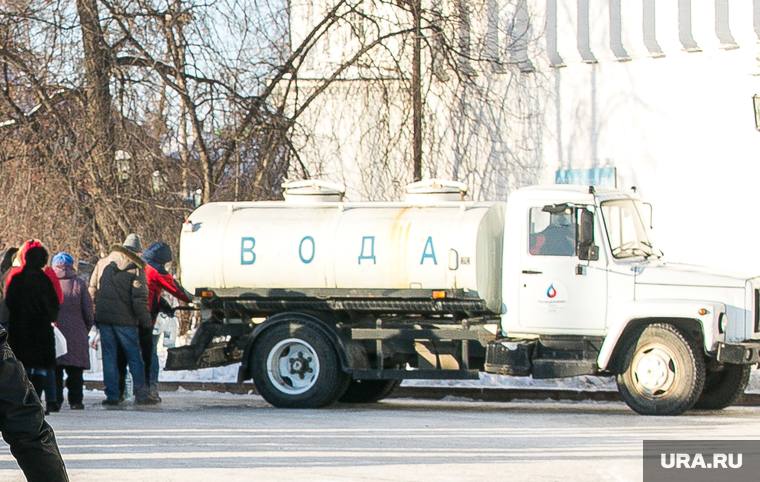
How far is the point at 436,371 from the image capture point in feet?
58.7

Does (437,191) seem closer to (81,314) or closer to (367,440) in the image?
(81,314)

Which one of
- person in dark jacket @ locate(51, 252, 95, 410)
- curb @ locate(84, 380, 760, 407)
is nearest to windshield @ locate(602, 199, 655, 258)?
curb @ locate(84, 380, 760, 407)

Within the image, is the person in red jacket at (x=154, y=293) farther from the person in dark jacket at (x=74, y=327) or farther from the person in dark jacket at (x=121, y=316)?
the person in dark jacket at (x=74, y=327)

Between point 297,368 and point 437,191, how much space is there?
8.48 feet

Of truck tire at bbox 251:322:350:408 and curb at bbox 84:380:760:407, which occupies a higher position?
truck tire at bbox 251:322:350:408

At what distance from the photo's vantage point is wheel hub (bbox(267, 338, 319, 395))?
60.0 feet

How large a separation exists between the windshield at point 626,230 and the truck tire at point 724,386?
1.51 m

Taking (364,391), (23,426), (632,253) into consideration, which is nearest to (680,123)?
(364,391)

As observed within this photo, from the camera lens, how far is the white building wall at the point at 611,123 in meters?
27.7

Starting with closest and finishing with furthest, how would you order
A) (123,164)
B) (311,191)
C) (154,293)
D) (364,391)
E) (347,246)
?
(347,246) < (154,293) < (311,191) < (364,391) < (123,164)

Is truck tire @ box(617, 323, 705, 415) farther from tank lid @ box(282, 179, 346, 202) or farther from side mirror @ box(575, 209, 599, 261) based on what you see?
tank lid @ box(282, 179, 346, 202)

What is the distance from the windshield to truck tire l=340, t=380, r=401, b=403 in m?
3.55

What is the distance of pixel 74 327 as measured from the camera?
17.7 m

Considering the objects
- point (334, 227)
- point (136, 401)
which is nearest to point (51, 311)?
point (136, 401)
